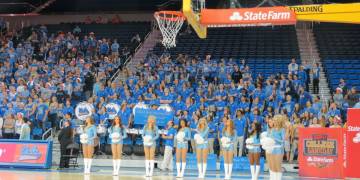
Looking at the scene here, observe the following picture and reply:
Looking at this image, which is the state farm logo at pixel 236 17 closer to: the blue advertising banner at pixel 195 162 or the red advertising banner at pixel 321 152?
the red advertising banner at pixel 321 152

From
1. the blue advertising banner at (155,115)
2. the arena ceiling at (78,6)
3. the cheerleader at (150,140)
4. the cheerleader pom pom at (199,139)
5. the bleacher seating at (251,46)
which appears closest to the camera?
the cheerleader pom pom at (199,139)

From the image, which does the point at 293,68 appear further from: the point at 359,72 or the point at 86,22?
the point at 86,22

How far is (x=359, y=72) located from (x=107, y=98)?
41.8ft

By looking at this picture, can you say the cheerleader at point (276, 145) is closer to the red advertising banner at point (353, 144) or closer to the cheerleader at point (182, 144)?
the red advertising banner at point (353, 144)

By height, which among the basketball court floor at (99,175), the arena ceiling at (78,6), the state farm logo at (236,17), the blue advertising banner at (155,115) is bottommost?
the basketball court floor at (99,175)

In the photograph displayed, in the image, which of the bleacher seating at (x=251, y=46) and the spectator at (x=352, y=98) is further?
the bleacher seating at (x=251, y=46)

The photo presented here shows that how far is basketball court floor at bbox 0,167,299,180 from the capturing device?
18484 millimetres

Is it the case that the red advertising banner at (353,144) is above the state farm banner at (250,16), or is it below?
below

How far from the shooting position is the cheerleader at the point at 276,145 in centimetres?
1566

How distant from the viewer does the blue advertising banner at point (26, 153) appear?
73.2ft

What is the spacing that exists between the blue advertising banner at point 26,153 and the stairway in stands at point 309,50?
12.9 meters

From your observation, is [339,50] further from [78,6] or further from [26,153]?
[78,6]

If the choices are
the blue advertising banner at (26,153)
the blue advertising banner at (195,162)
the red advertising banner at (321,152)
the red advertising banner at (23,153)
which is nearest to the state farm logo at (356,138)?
the red advertising banner at (321,152)

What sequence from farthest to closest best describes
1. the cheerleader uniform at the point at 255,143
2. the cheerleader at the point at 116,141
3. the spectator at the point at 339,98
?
the spectator at the point at 339,98
the cheerleader at the point at 116,141
the cheerleader uniform at the point at 255,143
